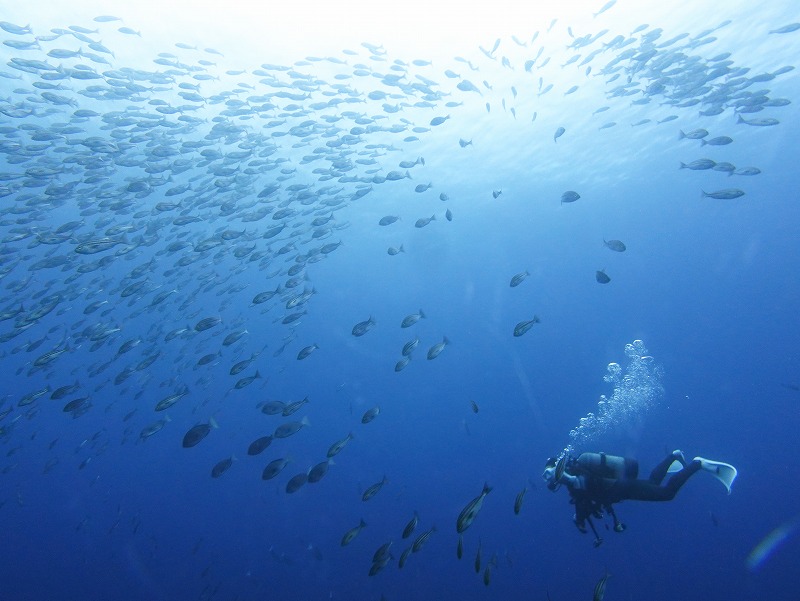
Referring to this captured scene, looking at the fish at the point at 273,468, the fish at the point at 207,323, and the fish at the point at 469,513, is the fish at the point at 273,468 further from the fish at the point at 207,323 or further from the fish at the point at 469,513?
the fish at the point at 469,513

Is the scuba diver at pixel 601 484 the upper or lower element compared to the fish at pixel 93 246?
lower

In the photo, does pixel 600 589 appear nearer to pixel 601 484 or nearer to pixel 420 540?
pixel 601 484

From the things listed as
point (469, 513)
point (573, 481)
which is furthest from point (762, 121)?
point (469, 513)

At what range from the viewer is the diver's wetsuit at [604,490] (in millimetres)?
7027

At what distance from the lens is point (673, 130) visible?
27016 millimetres

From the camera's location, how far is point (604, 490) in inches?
279

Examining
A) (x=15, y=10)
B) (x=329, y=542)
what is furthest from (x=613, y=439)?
(x=15, y=10)

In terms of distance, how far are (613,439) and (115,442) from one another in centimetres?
6942

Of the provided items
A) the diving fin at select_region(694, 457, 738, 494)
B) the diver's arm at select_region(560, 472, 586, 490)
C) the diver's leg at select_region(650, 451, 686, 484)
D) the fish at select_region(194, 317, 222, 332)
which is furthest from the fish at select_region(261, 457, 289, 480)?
the diving fin at select_region(694, 457, 738, 494)

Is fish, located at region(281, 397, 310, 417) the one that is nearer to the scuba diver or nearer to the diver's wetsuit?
the scuba diver

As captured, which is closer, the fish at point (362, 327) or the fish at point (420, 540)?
the fish at point (420, 540)

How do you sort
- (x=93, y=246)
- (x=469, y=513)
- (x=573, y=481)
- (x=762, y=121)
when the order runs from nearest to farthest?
(x=469, y=513)
(x=573, y=481)
(x=93, y=246)
(x=762, y=121)

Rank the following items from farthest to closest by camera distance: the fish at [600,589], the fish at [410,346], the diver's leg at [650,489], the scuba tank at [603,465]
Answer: the fish at [410,346] < the diver's leg at [650,489] < the scuba tank at [603,465] < the fish at [600,589]

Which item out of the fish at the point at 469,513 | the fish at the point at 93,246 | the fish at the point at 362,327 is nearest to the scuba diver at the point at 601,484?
the fish at the point at 469,513
